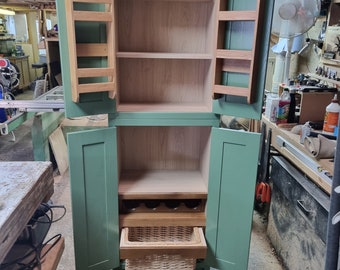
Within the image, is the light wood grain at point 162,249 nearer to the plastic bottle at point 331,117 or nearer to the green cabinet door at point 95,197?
the green cabinet door at point 95,197

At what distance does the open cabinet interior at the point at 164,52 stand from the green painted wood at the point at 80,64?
147mm

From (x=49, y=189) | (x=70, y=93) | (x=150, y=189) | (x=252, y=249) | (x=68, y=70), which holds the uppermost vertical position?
(x=68, y=70)

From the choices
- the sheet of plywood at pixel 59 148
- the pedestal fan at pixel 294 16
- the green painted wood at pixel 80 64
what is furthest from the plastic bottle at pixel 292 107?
the sheet of plywood at pixel 59 148

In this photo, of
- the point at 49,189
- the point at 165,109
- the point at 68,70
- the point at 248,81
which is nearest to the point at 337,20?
the point at 248,81

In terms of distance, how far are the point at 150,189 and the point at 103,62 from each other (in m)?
0.79

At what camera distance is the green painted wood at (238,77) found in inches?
57.1

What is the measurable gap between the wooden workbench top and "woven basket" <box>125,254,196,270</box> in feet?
2.55

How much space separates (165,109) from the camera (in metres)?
1.77

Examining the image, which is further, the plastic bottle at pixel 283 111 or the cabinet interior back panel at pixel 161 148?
the plastic bottle at pixel 283 111

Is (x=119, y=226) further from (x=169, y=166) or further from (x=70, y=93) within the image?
(x=70, y=93)

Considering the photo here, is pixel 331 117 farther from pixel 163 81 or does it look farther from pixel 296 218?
pixel 163 81

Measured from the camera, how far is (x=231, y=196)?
1.78 m

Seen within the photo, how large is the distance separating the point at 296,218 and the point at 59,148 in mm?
2755

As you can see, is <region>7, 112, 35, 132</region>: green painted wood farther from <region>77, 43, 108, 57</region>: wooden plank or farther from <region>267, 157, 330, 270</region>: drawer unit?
<region>267, 157, 330, 270</region>: drawer unit
